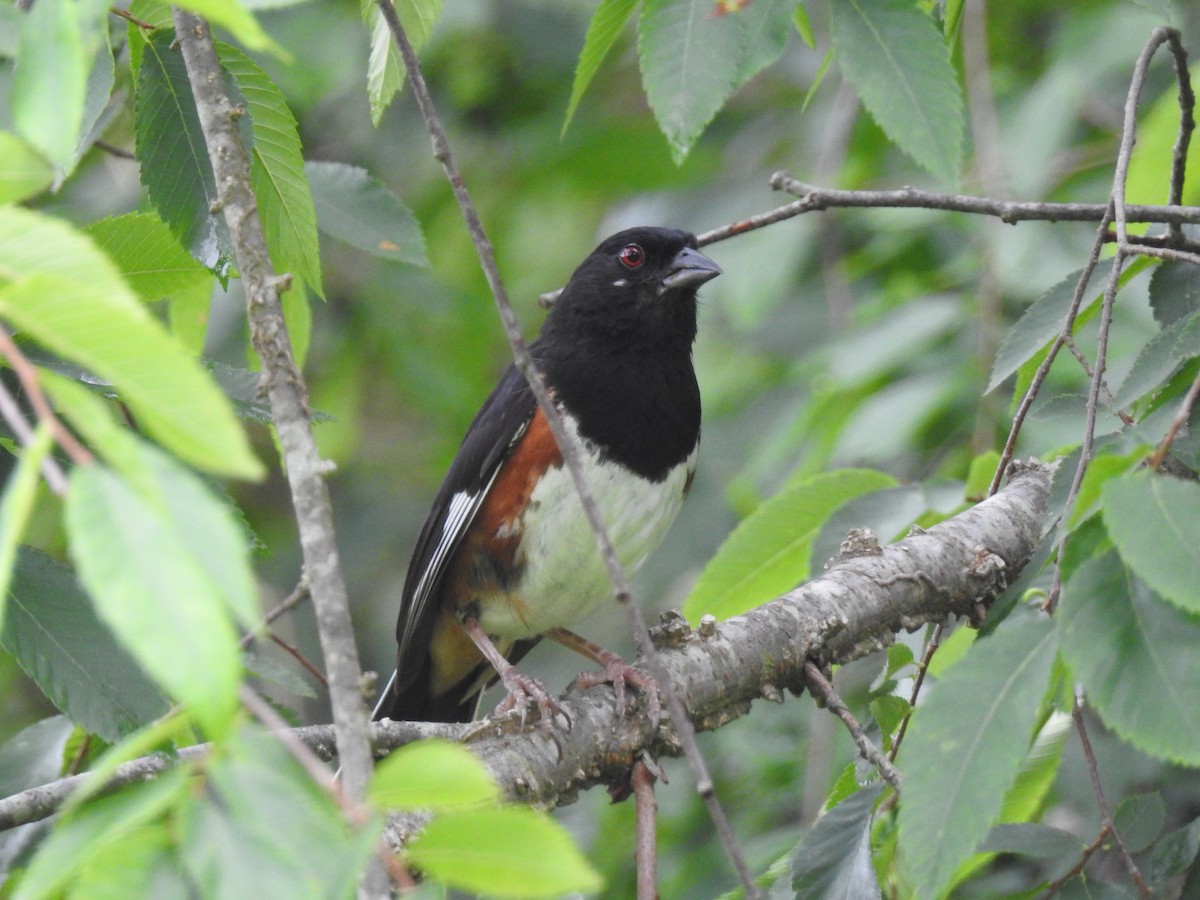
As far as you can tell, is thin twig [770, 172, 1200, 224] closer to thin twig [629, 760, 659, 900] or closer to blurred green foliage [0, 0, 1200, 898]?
blurred green foliage [0, 0, 1200, 898]

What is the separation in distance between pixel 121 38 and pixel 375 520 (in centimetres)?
415

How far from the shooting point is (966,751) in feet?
4.55

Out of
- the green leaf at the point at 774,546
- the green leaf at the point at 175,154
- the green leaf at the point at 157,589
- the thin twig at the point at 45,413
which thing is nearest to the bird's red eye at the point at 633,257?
the green leaf at the point at 774,546

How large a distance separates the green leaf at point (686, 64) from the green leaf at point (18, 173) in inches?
33.0

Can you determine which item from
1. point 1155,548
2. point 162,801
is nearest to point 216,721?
point 162,801

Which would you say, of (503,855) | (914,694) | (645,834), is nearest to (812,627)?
(914,694)

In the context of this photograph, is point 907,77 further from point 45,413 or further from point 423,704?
point 423,704

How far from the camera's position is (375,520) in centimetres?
658

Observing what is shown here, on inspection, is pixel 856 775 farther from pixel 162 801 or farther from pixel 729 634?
pixel 162 801

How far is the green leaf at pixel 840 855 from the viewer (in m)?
1.91

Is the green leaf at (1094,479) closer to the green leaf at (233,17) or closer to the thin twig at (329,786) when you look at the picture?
the thin twig at (329,786)

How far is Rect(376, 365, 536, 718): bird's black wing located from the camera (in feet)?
10.8

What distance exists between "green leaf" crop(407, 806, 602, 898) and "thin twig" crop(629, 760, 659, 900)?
942 mm

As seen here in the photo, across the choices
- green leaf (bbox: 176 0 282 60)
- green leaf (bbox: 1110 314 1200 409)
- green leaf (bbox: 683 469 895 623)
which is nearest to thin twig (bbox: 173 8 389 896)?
green leaf (bbox: 176 0 282 60)
